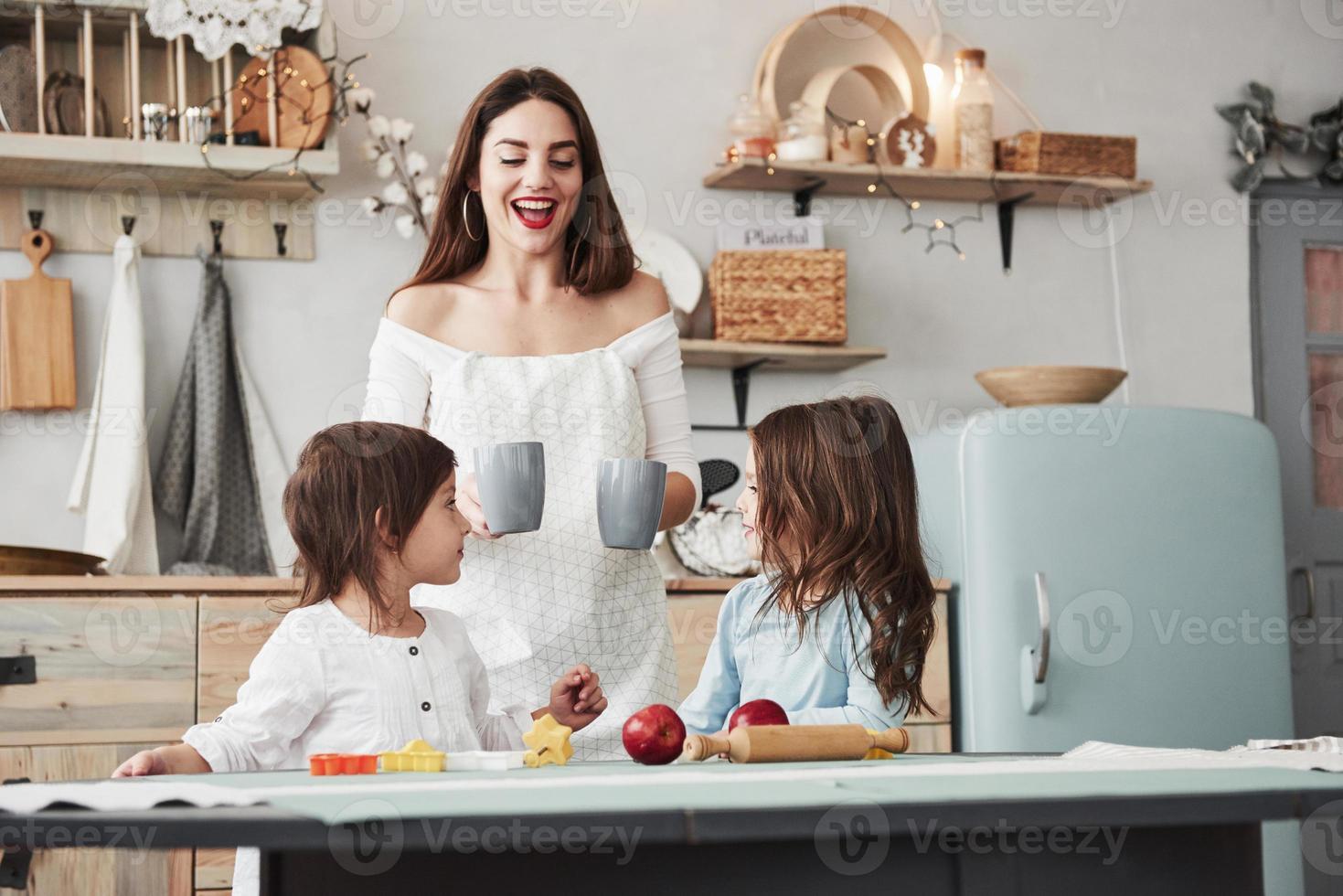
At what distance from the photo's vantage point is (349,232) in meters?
3.14

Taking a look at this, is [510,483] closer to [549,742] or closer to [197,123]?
[549,742]

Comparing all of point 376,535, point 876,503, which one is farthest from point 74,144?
point 876,503

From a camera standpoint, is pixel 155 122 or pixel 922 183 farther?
pixel 922 183

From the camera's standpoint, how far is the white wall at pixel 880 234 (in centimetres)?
308

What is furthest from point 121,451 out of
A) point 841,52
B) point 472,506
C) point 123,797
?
point 123,797

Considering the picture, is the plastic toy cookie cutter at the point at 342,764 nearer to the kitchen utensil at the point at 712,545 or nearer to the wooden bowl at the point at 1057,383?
the kitchen utensil at the point at 712,545

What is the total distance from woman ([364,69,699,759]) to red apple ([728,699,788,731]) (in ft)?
1.31

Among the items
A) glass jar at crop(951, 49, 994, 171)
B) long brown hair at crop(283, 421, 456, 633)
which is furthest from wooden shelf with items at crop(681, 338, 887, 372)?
long brown hair at crop(283, 421, 456, 633)

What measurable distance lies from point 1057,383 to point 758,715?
2143mm

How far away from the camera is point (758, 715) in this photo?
120 cm

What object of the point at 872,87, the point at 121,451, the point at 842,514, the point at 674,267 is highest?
the point at 872,87

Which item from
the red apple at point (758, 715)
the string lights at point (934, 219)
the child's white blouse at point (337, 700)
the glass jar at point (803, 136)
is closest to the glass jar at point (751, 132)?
the glass jar at point (803, 136)

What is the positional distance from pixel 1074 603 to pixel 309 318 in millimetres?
1667

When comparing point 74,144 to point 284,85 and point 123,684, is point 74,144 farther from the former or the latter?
point 123,684
